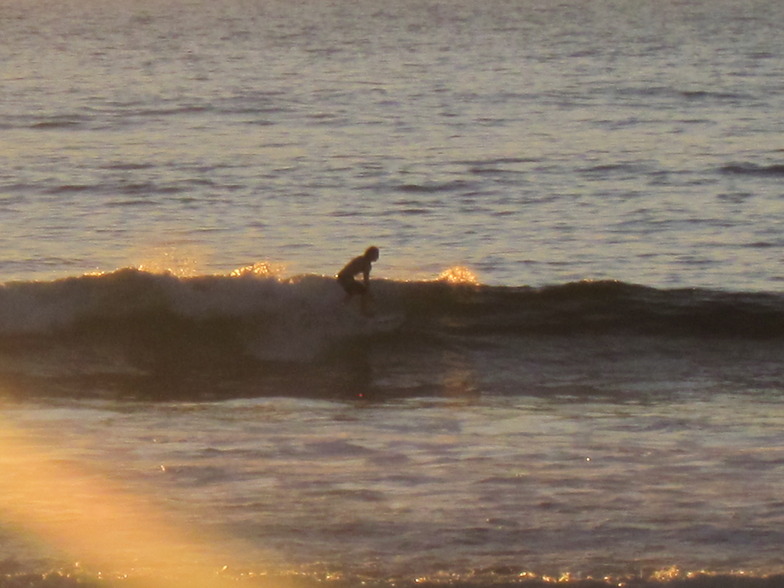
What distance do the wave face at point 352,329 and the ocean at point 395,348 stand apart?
0.04 meters

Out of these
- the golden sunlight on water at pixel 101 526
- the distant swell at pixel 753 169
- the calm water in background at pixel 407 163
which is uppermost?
the golden sunlight on water at pixel 101 526

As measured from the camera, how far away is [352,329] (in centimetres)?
1495

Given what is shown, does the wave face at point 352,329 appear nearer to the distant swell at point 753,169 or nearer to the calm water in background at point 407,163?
the calm water in background at point 407,163

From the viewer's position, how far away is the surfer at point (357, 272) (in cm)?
1380

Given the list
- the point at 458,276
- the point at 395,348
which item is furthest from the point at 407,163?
the point at 395,348

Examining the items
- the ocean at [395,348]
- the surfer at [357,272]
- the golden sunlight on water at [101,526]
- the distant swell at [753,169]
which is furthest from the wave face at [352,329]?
the distant swell at [753,169]

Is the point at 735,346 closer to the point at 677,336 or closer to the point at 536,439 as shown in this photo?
the point at 677,336

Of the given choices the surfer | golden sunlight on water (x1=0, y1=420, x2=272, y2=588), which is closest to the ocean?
golden sunlight on water (x1=0, y1=420, x2=272, y2=588)

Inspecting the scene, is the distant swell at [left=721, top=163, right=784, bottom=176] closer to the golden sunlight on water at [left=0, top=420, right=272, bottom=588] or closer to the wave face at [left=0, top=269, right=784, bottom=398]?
the wave face at [left=0, top=269, right=784, bottom=398]

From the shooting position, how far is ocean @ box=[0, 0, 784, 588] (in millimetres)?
8164

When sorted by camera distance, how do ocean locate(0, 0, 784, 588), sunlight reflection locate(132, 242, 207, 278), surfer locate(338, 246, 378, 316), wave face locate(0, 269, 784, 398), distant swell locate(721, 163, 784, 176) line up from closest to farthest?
ocean locate(0, 0, 784, 588) → surfer locate(338, 246, 378, 316) → wave face locate(0, 269, 784, 398) → sunlight reflection locate(132, 242, 207, 278) → distant swell locate(721, 163, 784, 176)

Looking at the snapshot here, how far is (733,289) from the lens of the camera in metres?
16.0

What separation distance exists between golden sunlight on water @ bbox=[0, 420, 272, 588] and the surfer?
460 cm

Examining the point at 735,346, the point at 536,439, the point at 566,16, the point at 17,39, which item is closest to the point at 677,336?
the point at 735,346
